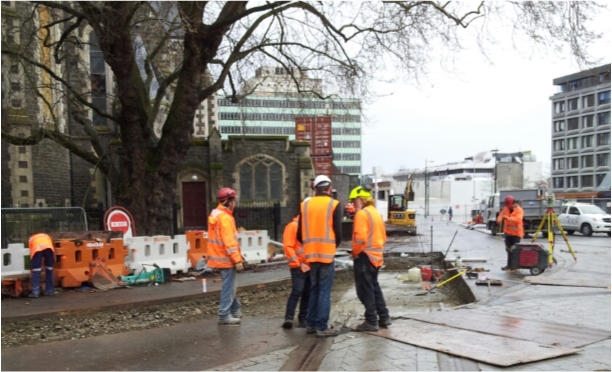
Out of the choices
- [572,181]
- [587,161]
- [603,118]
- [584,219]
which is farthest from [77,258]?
[572,181]

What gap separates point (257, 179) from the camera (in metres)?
29.8

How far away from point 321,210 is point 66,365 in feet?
10.5

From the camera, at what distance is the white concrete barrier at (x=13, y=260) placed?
8.80m

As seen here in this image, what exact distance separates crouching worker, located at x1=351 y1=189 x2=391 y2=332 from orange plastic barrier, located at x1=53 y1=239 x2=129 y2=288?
558 centimetres

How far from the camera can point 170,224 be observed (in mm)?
12797

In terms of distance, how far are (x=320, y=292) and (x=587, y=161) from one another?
76.3m

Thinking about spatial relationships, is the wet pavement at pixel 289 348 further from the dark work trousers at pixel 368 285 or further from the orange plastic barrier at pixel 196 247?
the orange plastic barrier at pixel 196 247

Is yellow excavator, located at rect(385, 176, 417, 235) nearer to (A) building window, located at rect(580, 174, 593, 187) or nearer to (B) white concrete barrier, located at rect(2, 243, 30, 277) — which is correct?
(B) white concrete barrier, located at rect(2, 243, 30, 277)

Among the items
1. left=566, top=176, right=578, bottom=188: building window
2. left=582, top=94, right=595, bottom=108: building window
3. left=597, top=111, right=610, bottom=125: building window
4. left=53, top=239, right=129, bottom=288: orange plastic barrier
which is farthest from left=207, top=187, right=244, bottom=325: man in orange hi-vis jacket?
left=566, top=176, right=578, bottom=188: building window

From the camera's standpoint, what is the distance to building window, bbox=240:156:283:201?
97.3ft

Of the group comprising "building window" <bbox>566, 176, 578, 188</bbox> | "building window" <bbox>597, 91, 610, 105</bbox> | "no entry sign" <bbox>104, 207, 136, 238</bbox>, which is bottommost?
"no entry sign" <bbox>104, 207, 136, 238</bbox>

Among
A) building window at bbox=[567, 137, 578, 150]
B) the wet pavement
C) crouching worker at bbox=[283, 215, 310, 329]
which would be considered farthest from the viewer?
building window at bbox=[567, 137, 578, 150]

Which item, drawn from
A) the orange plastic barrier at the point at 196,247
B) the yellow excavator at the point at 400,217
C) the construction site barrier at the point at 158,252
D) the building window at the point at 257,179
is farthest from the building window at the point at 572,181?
the construction site barrier at the point at 158,252

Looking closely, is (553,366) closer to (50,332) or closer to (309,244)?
(309,244)
